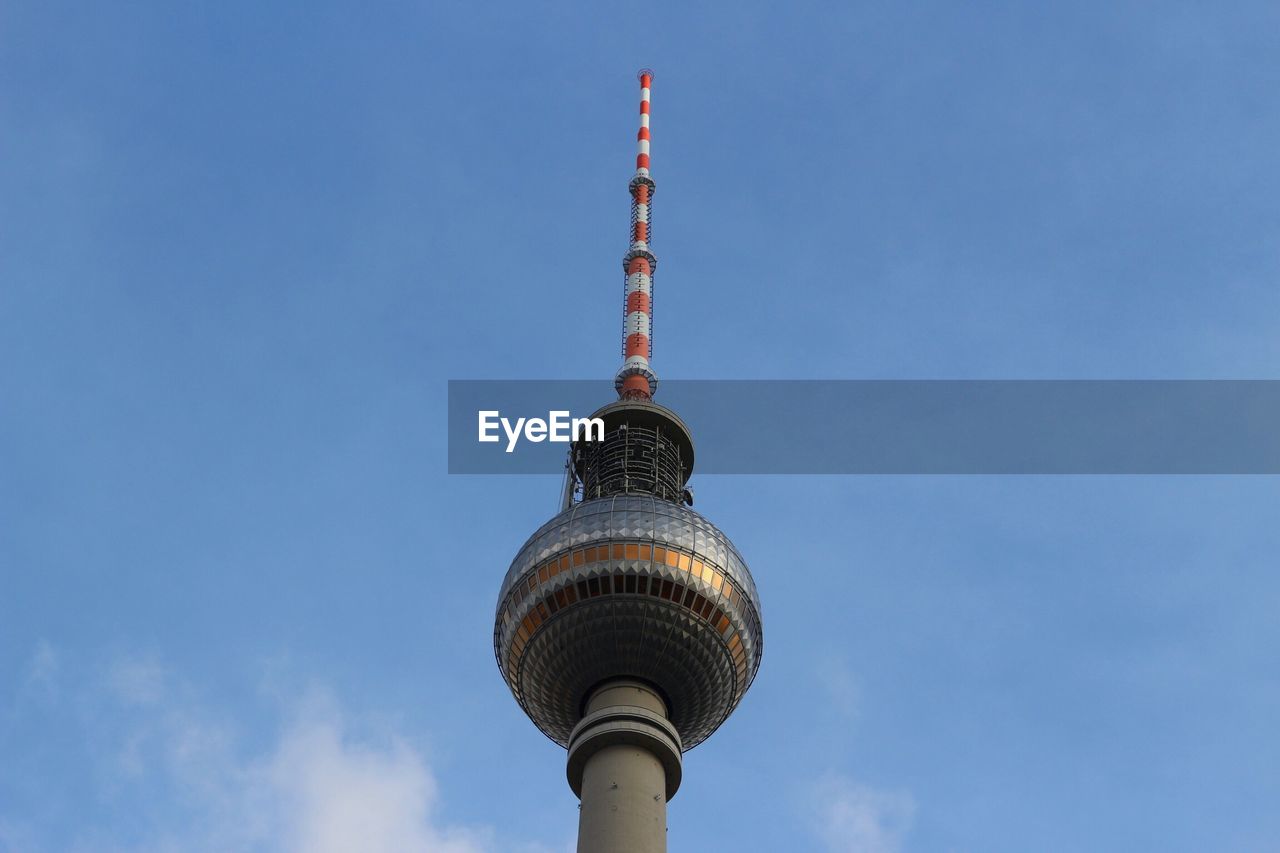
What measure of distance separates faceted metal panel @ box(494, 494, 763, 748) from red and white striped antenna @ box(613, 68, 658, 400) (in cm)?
1518

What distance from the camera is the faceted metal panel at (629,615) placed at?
221 ft

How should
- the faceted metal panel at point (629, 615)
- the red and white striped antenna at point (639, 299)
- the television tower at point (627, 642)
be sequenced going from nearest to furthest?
the television tower at point (627, 642) < the faceted metal panel at point (629, 615) < the red and white striped antenna at point (639, 299)

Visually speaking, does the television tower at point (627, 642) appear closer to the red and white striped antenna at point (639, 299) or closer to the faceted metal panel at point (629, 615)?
the faceted metal panel at point (629, 615)

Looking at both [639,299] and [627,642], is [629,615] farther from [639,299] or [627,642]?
[639,299]

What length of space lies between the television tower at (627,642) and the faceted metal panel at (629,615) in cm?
7

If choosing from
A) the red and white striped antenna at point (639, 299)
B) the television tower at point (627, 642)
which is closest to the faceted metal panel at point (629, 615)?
the television tower at point (627, 642)

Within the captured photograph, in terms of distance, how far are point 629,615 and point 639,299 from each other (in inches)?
1095

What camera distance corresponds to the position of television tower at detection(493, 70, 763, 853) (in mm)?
65312

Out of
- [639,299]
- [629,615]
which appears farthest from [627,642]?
[639,299]

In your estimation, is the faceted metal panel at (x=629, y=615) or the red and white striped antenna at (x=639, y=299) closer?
the faceted metal panel at (x=629, y=615)

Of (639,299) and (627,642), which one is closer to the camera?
(627,642)

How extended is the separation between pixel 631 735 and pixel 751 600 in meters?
9.82

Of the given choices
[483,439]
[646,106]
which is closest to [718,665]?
[483,439]

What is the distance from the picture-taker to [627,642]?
220 feet
